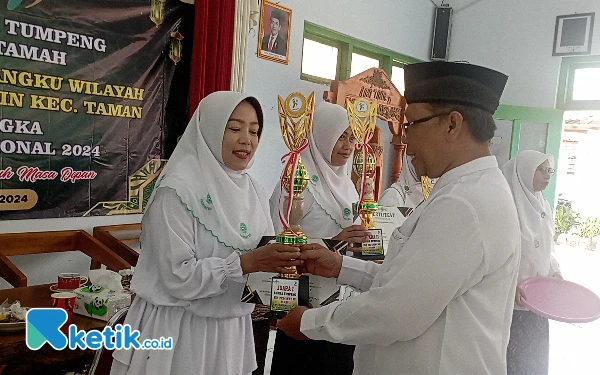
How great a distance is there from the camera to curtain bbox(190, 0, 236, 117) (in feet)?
11.0

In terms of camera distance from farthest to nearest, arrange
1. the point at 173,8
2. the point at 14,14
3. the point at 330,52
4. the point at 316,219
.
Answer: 1. the point at 330,52
2. the point at 173,8
3. the point at 14,14
4. the point at 316,219

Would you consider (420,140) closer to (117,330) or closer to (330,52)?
(117,330)

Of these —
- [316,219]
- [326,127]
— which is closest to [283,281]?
[316,219]

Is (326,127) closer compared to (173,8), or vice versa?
(326,127)

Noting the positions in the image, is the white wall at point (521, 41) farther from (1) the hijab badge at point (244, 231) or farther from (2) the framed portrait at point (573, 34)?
(1) the hijab badge at point (244, 231)

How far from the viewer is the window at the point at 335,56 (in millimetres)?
4438

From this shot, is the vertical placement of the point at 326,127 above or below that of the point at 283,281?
above

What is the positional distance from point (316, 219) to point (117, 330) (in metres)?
0.94

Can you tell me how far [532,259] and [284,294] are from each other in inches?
67.4

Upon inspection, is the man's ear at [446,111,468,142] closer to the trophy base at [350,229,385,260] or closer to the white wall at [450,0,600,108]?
the trophy base at [350,229,385,260]

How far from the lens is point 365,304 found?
1.18 metres

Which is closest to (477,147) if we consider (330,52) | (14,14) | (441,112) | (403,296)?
(441,112)

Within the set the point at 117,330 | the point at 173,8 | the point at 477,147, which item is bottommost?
the point at 117,330

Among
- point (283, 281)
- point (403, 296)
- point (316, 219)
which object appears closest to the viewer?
point (403, 296)
